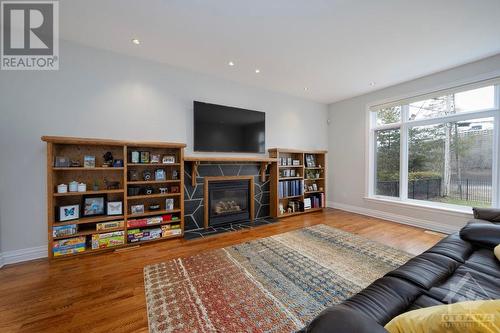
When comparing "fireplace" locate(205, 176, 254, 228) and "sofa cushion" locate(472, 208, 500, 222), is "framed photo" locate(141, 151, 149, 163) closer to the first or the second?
"fireplace" locate(205, 176, 254, 228)

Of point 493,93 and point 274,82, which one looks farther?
point 274,82

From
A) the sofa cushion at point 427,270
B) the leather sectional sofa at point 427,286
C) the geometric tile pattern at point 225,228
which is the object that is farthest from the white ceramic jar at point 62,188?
the sofa cushion at point 427,270


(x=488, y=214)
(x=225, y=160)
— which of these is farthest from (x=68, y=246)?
(x=488, y=214)

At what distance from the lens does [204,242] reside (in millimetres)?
2871

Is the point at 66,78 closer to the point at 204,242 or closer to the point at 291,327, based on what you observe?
the point at 204,242

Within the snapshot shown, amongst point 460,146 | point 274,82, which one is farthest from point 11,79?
point 460,146

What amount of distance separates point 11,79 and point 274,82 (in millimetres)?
3683

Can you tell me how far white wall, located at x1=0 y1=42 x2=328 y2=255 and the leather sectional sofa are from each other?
10.1 feet

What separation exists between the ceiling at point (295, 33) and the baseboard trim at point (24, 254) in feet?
8.78

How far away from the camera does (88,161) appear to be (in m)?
2.58

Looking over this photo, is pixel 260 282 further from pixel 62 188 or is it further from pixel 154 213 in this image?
pixel 62 188

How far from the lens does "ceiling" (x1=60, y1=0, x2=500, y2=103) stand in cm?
200

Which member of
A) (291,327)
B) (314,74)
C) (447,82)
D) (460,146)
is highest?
(314,74)

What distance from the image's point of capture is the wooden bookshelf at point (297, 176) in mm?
4086
